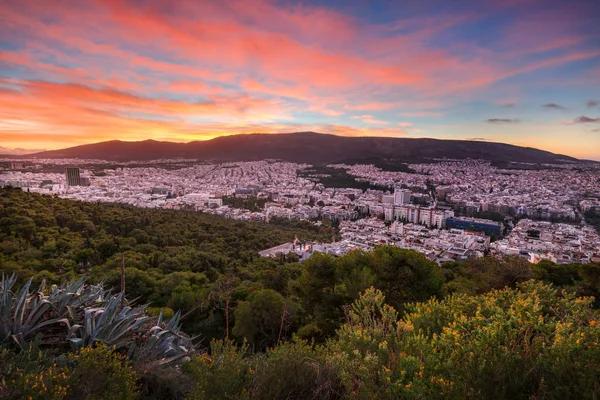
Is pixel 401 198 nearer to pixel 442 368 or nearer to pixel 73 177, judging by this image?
pixel 442 368

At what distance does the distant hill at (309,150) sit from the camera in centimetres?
8381

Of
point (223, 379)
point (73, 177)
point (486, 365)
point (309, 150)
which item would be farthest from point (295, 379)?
point (309, 150)

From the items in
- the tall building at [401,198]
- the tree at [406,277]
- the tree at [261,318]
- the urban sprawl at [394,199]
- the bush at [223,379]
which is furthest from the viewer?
the tall building at [401,198]

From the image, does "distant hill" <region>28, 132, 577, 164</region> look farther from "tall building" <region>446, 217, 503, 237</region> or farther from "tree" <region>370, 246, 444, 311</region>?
"tree" <region>370, 246, 444, 311</region>

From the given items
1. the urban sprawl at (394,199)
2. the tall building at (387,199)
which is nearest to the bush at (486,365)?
the urban sprawl at (394,199)

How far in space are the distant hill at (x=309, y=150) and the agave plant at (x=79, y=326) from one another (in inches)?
3431

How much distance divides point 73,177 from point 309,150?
65553mm

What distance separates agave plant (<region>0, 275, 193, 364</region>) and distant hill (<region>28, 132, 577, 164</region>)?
8716cm

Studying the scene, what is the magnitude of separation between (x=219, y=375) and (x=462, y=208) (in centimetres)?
5088

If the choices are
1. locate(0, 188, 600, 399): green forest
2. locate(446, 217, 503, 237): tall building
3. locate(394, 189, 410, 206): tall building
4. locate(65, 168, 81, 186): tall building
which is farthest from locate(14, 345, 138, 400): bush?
locate(65, 168, 81, 186): tall building

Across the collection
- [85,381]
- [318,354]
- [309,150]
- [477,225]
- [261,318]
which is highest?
[309,150]

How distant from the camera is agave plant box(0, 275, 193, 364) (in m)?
2.50

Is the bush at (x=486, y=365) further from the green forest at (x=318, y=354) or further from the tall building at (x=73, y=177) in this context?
the tall building at (x=73, y=177)

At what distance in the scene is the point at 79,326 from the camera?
99.7 inches
